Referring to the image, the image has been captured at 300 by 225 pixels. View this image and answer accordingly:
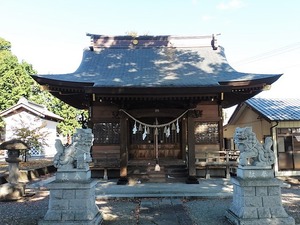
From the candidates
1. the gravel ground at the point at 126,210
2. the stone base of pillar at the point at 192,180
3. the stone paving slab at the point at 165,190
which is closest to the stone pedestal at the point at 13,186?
the gravel ground at the point at 126,210

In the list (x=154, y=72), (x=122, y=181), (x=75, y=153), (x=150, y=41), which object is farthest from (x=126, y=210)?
(x=150, y=41)

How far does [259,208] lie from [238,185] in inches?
24.6

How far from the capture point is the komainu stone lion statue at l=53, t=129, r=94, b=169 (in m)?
5.95

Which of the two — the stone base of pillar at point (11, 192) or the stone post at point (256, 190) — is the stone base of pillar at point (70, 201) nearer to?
the stone post at point (256, 190)

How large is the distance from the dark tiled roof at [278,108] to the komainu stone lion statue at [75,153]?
9845 mm

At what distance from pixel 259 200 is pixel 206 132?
273 inches

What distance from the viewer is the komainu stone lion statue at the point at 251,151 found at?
237 inches

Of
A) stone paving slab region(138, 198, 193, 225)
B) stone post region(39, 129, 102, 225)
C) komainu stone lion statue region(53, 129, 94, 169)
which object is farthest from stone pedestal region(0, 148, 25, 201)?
stone paving slab region(138, 198, 193, 225)

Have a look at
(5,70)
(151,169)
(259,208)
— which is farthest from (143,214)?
(5,70)

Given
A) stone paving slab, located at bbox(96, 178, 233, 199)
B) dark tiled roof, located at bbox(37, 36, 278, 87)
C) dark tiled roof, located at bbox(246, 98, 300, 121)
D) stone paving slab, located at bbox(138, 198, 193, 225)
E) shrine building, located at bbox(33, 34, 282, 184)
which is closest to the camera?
stone paving slab, located at bbox(138, 198, 193, 225)

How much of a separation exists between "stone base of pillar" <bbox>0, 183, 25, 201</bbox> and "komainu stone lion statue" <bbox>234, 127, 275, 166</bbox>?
24.2 ft

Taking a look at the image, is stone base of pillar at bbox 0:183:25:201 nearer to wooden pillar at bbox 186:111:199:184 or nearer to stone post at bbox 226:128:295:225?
wooden pillar at bbox 186:111:199:184

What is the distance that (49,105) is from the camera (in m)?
37.5

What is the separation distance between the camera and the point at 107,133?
40.6 ft
